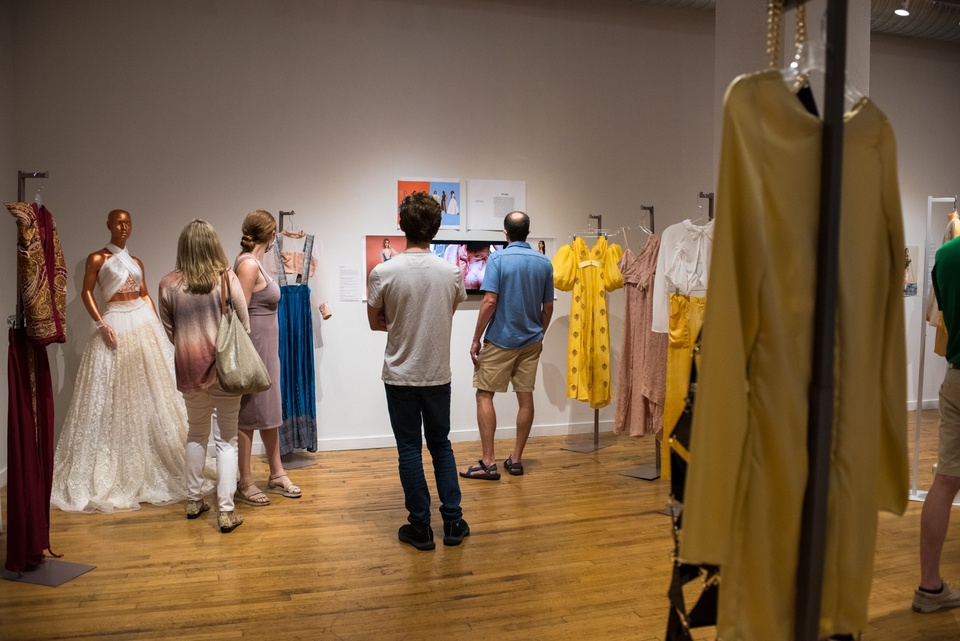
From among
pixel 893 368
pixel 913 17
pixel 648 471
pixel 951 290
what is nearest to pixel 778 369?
pixel 893 368

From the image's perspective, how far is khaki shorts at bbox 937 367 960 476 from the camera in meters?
3.05

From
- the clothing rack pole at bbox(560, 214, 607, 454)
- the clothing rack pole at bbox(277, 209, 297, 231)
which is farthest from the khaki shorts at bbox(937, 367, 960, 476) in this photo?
the clothing rack pole at bbox(277, 209, 297, 231)

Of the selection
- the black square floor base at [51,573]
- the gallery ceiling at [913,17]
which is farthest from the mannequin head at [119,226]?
the gallery ceiling at [913,17]

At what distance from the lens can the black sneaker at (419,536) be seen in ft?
12.6

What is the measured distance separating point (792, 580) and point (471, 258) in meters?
5.02

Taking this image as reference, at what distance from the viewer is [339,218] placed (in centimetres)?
600

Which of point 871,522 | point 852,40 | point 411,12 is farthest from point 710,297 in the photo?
point 411,12

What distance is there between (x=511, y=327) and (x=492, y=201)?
1.63 m

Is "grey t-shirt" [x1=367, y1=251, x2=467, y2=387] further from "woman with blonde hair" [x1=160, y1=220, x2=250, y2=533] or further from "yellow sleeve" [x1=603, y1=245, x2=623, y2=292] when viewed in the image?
"yellow sleeve" [x1=603, y1=245, x2=623, y2=292]

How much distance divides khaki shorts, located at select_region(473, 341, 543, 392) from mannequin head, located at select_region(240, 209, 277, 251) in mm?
1555

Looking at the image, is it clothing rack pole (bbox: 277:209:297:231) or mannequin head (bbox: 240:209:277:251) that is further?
clothing rack pole (bbox: 277:209:297:231)

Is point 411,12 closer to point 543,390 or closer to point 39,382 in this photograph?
point 543,390

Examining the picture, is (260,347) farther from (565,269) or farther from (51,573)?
(565,269)

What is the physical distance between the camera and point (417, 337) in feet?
12.2
